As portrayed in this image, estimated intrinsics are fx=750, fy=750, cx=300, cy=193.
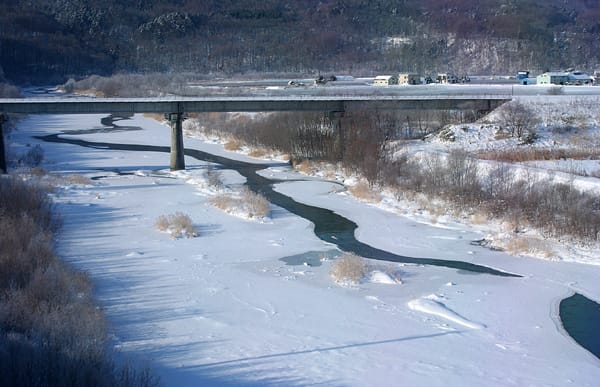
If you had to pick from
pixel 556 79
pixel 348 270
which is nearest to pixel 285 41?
pixel 556 79

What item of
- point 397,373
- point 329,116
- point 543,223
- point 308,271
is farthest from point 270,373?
point 329,116

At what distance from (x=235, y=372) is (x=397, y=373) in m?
3.37

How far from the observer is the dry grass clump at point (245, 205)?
1288 inches

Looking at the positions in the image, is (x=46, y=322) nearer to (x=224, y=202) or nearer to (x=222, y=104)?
(x=224, y=202)

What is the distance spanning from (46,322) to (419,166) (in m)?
28.1

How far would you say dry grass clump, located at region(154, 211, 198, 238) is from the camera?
94.0ft

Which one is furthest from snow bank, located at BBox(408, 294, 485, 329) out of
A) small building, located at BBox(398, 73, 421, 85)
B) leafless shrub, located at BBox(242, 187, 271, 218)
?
small building, located at BBox(398, 73, 421, 85)

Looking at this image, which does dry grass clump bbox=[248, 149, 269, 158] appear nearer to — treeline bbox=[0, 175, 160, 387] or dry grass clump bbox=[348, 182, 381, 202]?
dry grass clump bbox=[348, 182, 381, 202]

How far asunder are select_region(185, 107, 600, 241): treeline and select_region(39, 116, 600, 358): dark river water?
501 cm

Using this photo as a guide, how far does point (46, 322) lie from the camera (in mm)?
15414

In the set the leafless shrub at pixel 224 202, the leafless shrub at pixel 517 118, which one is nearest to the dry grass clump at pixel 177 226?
the leafless shrub at pixel 224 202

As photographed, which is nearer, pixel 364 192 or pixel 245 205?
pixel 245 205

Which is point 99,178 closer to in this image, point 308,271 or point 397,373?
point 308,271

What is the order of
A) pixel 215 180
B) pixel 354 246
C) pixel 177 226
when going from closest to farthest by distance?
pixel 354 246
pixel 177 226
pixel 215 180
